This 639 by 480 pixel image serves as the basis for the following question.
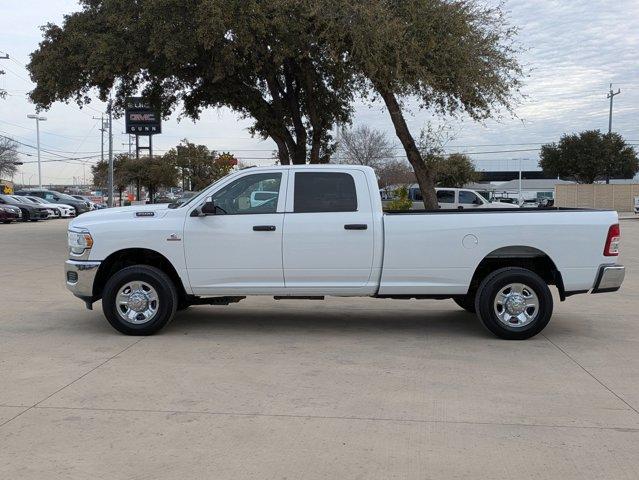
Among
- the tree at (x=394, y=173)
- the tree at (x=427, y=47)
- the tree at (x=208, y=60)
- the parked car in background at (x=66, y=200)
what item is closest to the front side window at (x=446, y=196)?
the tree at (x=208, y=60)

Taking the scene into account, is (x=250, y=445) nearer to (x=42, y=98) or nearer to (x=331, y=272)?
(x=331, y=272)

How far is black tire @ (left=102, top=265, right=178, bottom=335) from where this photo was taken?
732cm

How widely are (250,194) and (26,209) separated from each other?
31958 millimetres

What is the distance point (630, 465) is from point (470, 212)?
148 inches

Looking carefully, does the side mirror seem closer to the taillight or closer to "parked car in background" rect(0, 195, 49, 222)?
the taillight

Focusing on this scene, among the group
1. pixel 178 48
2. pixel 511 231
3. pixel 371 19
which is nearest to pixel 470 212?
pixel 511 231

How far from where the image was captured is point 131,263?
7.75 meters

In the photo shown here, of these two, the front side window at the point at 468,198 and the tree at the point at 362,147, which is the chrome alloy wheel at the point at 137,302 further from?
the tree at the point at 362,147

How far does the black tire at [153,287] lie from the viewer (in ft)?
24.0

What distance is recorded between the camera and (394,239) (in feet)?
23.7

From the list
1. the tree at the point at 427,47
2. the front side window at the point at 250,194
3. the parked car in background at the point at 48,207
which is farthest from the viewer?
the parked car in background at the point at 48,207

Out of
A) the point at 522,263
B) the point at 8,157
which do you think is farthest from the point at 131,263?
the point at 8,157

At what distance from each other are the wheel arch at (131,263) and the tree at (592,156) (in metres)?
62.3

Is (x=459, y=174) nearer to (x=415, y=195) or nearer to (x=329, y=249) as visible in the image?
(x=415, y=195)
